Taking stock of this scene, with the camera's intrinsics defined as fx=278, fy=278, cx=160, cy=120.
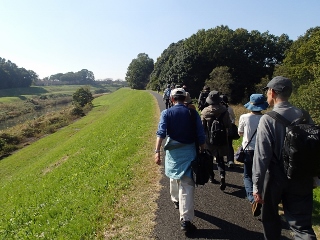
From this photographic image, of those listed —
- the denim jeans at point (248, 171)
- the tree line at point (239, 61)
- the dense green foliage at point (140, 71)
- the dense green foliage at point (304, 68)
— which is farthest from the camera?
the dense green foliage at point (140, 71)

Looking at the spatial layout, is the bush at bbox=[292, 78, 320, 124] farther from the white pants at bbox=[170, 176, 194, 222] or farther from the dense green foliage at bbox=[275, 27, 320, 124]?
the white pants at bbox=[170, 176, 194, 222]

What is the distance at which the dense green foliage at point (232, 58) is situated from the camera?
5099 centimetres

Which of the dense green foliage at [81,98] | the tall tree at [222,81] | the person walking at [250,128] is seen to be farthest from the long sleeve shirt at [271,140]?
the dense green foliage at [81,98]

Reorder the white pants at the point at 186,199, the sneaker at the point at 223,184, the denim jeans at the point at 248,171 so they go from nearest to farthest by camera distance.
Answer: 1. the white pants at the point at 186,199
2. the denim jeans at the point at 248,171
3. the sneaker at the point at 223,184

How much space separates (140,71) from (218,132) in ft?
297

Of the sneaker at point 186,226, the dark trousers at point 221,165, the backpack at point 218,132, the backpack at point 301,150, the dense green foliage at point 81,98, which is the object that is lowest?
the dense green foliage at point 81,98

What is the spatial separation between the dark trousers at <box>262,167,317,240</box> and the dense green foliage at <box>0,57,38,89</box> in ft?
399

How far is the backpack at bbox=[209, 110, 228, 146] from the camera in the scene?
19.8 feet

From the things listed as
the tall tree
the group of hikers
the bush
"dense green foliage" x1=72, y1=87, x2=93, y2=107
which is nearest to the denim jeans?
the group of hikers

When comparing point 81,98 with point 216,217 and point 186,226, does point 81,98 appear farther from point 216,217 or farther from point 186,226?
point 186,226

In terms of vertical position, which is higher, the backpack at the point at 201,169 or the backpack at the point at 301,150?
the backpack at the point at 301,150

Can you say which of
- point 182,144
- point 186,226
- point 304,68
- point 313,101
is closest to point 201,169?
point 182,144

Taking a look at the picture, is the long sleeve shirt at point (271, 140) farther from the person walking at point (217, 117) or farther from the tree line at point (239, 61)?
the tree line at point (239, 61)

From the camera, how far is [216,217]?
5102mm
